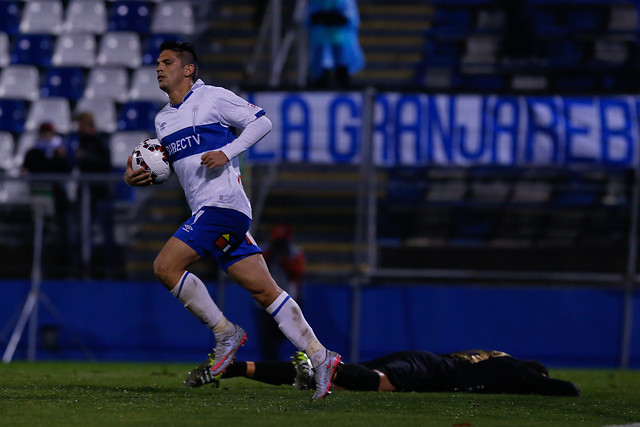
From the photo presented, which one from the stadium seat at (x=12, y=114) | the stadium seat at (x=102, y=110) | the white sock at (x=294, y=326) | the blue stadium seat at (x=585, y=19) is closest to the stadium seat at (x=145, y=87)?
the stadium seat at (x=102, y=110)

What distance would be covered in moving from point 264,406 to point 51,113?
12.0 metres

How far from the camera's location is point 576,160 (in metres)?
12.8

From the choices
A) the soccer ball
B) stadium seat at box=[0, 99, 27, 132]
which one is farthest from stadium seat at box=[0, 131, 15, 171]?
the soccer ball

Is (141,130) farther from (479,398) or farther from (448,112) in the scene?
(479,398)

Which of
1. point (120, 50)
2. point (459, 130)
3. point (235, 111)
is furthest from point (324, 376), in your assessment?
point (120, 50)

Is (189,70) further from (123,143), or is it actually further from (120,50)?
(120,50)

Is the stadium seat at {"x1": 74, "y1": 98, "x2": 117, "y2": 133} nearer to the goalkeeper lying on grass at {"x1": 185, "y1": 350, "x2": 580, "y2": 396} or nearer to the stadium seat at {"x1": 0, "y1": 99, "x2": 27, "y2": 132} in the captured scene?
the stadium seat at {"x1": 0, "y1": 99, "x2": 27, "y2": 132}

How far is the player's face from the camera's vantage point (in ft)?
24.4

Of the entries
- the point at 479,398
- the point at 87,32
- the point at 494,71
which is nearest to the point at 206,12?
the point at 87,32

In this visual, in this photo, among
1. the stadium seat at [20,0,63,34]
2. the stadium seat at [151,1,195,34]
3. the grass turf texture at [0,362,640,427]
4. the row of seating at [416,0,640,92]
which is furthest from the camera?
the stadium seat at [20,0,63,34]

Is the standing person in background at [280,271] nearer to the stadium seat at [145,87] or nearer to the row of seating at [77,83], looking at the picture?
the stadium seat at [145,87]

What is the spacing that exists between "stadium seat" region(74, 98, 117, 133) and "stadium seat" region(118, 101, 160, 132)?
16 centimetres

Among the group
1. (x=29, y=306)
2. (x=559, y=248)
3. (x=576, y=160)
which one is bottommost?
(x=29, y=306)

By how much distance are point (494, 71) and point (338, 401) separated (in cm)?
1008
